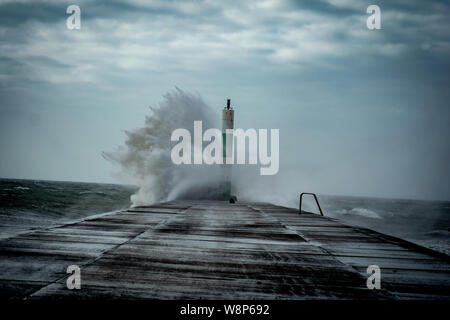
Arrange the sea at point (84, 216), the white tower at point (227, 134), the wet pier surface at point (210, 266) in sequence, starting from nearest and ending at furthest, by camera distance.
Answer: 1. the wet pier surface at point (210, 266)
2. the sea at point (84, 216)
3. the white tower at point (227, 134)

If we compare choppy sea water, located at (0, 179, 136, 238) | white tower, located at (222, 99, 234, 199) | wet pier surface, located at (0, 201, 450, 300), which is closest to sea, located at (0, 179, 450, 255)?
choppy sea water, located at (0, 179, 136, 238)

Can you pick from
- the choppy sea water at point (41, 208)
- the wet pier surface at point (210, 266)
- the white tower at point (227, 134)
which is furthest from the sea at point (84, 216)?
the white tower at point (227, 134)

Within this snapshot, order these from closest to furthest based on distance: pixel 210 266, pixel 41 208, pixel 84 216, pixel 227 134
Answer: pixel 210 266
pixel 227 134
pixel 84 216
pixel 41 208

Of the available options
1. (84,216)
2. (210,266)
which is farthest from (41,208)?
(210,266)

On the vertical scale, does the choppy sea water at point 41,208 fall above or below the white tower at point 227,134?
below

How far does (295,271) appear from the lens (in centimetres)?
A: 355

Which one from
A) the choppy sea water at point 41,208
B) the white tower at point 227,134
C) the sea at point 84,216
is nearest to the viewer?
the choppy sea water at point 41,208

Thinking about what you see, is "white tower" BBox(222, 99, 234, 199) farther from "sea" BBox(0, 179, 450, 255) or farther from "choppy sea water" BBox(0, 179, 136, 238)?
"choppy sea water" BBox(0, 179, 136, 238)

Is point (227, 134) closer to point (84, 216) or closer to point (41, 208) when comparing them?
point (84, 216)

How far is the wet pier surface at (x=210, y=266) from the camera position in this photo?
275cm

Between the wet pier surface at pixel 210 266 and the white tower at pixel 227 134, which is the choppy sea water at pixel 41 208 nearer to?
the wet pier surface at pixel 210 266

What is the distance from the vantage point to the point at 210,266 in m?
3.62

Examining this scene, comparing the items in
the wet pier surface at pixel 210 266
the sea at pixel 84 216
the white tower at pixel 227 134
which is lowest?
the sea at pixel 84 216

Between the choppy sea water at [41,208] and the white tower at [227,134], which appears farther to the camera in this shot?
the white tower at [227,134]
